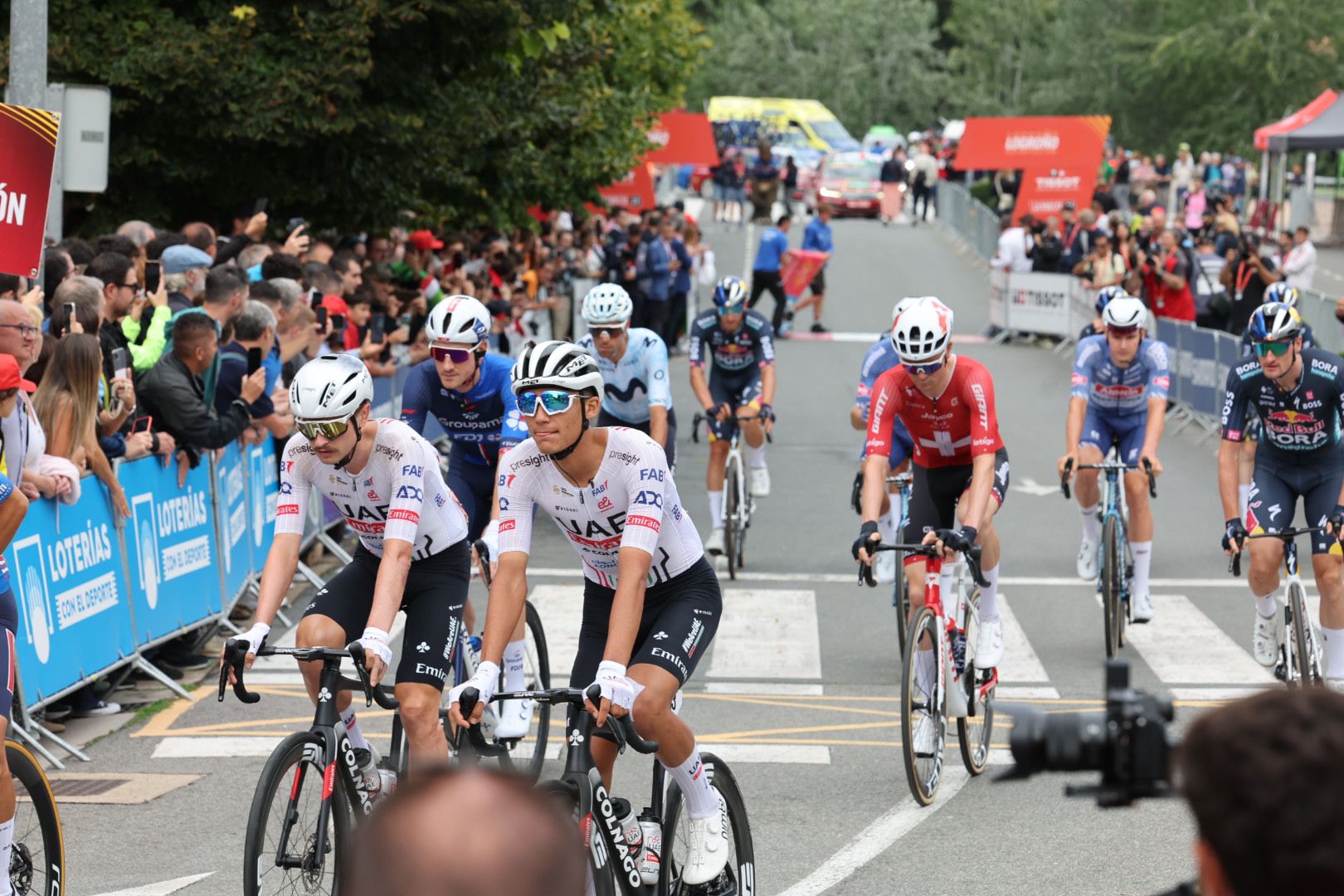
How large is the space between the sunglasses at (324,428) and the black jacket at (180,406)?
14.1 ft

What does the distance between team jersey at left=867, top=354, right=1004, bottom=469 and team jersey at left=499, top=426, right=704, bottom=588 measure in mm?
2662

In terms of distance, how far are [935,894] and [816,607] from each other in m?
6.25

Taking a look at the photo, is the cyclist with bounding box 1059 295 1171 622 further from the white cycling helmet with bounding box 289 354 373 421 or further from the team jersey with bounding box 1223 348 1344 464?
the white cycling helmet with bounding box 289 354 373 421

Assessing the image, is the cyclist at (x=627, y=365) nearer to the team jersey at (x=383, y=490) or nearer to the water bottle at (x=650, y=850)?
the team jersey at (x=383, y=490)

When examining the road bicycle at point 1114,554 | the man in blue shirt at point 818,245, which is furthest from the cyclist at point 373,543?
the man in blue shirt at point 818,245

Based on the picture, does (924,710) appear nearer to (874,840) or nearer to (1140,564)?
(874,840)

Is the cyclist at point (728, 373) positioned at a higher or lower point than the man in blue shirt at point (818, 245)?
lower

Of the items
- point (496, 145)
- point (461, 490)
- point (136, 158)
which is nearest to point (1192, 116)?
point (496, 145)

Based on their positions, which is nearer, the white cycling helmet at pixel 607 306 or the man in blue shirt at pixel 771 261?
the white cycling helmet at pixel 607 306

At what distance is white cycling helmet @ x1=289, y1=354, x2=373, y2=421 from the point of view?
22.4 feet

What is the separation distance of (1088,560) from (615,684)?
8.14 metres

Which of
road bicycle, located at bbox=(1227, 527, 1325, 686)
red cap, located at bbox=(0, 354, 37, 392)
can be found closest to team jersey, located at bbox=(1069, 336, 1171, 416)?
road bicycle, located at bbox=(1227, 527, 1325, 686)

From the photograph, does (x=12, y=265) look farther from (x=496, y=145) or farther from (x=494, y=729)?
(x=496, y=145)

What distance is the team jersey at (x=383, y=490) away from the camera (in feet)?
23.1
